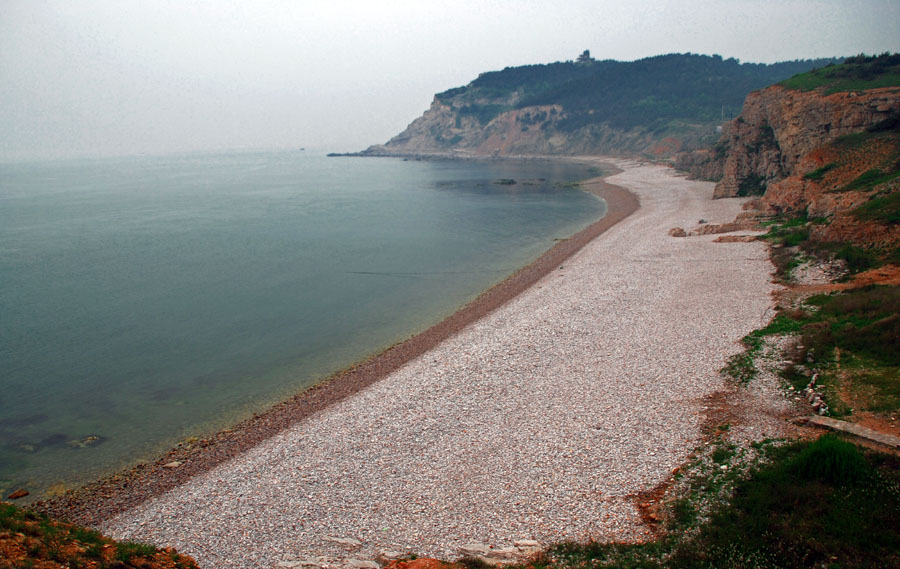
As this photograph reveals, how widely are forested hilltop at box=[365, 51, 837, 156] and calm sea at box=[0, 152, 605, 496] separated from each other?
8107cm

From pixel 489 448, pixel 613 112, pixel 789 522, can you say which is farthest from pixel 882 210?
pixel 613 112

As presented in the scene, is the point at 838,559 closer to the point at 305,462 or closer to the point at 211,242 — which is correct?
the point at 305,462

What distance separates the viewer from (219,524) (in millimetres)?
10906

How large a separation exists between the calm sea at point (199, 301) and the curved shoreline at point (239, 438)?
2.82ft

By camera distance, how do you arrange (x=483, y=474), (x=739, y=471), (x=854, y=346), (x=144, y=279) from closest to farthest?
(x=739, y=471), (x=483, y=474), (x=854, y=346), (x=144, y=279)

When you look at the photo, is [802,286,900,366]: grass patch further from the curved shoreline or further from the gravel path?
the curved shoreline

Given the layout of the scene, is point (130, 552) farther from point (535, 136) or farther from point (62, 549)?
point (535, 136)

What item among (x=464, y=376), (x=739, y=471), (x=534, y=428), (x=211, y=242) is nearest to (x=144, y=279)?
(x=211, y=242)

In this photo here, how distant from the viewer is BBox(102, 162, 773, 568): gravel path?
10.2 m

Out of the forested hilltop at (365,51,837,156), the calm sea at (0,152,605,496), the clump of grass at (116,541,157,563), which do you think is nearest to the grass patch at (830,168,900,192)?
the calm sea at (0,152,605,496)

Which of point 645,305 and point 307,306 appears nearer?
point 645,305

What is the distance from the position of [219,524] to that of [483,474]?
19.3 feet

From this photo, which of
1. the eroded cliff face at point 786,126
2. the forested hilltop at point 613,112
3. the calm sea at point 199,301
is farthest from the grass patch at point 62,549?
the forested hilltop at point 613,112

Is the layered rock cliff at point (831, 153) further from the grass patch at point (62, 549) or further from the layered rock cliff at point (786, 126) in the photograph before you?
the grass patch at point (62, 549)
